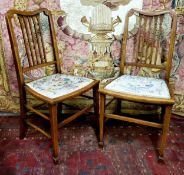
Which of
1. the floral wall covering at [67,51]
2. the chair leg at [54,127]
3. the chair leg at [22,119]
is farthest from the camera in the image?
the floral wall covering at [67,51]

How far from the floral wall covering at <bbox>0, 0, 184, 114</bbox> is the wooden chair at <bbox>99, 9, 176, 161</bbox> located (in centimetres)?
12

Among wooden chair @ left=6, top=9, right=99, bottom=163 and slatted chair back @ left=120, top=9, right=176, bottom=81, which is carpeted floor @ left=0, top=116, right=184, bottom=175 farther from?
slatted chair back @ left=120, top=9, right=176, bottom=81

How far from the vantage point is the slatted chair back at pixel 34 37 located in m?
1.64

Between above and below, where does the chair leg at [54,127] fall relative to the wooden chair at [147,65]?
below

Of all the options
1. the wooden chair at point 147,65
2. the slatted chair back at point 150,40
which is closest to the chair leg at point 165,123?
the wooden chair at point 147,65

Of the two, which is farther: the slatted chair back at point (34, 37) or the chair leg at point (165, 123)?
the slatted chair back at point (34, 37)

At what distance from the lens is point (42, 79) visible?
1834 millimetres

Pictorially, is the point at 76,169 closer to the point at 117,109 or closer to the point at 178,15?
the point at 117,109

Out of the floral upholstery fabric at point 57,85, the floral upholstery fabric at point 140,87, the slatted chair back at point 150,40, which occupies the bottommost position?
the floral upholstery fabric at point 140,87

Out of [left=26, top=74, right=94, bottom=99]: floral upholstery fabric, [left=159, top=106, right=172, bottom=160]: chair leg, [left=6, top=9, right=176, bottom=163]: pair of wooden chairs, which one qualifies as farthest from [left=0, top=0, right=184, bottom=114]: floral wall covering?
[left=159, top=106, right=172, bottom=160]: chair leg

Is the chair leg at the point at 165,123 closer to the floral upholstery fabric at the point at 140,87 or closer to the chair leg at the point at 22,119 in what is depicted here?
the floral upholstery fabric at the point at 140,87

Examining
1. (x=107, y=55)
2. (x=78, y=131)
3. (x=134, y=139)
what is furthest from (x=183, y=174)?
(x=107, y=55)

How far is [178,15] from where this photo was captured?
185 cm

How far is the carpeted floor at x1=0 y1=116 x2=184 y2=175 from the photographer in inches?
63.3
